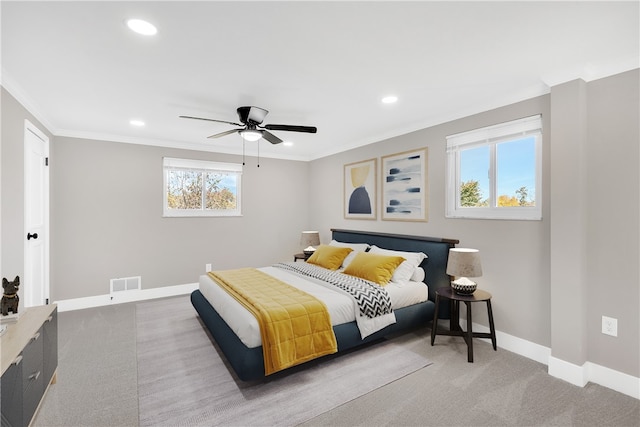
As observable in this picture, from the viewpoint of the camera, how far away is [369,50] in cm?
216

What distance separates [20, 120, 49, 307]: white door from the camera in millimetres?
3201

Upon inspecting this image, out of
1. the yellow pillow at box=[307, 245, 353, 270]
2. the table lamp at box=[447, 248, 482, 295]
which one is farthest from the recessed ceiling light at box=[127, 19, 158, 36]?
the yellow pillow at box=[307, 245, 353, 270]

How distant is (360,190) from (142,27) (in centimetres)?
360

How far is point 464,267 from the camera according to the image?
290 cm

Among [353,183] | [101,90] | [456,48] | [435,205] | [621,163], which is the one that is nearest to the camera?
[456,48]

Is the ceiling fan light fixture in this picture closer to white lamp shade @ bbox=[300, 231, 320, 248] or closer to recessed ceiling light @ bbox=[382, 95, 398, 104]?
recessed ceiling light @ bbox=[382, 95, 398, 104]

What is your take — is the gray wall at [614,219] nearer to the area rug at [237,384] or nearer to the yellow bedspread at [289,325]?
the area rug at [237,384]

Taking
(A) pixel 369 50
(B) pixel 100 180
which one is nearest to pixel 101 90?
(B) pixel 100 180

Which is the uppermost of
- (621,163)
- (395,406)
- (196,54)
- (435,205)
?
(196,54)

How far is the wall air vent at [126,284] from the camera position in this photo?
4516 millimetres

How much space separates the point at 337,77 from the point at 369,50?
1.62ft

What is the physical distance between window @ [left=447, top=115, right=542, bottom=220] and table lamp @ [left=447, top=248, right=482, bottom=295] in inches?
23.3

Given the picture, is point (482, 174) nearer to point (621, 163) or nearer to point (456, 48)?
point (621, 163)

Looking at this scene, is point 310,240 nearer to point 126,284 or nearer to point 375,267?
point 375,267
